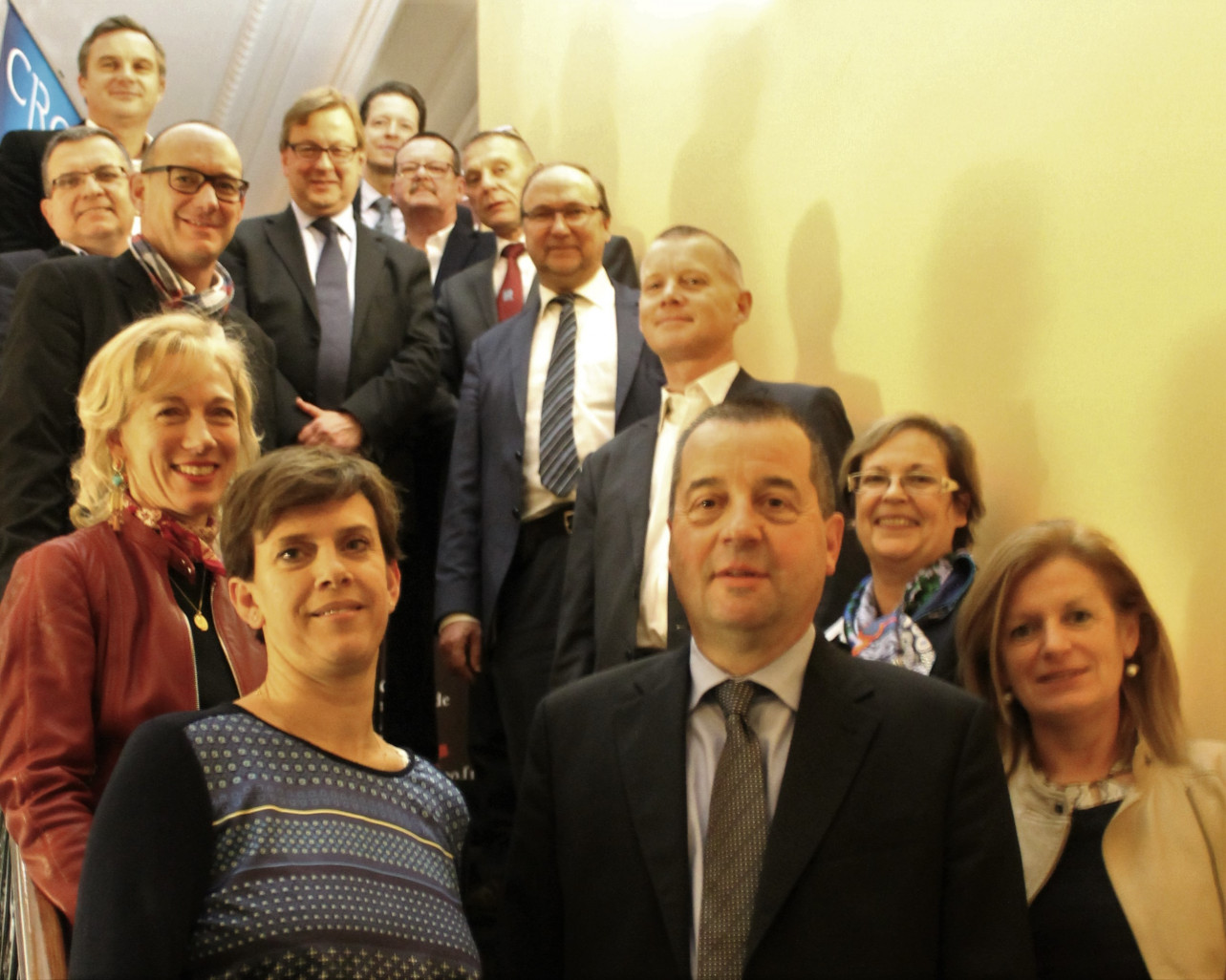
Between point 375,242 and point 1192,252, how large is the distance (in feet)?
7.03

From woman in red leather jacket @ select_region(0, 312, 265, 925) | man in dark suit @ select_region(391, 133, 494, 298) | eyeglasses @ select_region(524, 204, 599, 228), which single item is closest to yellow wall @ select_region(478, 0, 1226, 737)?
eyeglasses @ select_region(524, 204, 599, 228)

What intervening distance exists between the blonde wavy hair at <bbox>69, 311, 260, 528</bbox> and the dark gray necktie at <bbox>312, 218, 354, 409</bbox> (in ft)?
4.20

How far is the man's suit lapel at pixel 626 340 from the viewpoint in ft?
11.1

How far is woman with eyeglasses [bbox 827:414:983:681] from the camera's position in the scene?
252 cm

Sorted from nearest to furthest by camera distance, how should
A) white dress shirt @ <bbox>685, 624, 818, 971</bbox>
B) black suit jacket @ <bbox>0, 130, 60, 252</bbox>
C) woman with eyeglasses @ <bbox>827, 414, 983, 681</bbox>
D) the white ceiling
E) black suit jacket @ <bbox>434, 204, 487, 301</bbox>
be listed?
white dress shirt @ <bbox>685, 624, 818, 971</bbox>, woman with eyeglasses @ <bbox>827, 414, 983, 681</bbox>, black suit jacket @ <bbox>0, 130, 60, 252</bbox>, black suit jacket @ <bbox>434, 204, 487, 301</bbox>, the white ceiling

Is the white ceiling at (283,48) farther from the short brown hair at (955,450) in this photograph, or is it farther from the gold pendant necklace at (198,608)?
the gold pendant necklace at (198,608)

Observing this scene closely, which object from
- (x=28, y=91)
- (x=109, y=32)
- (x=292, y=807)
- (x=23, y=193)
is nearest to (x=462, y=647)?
(x=292, y=807)

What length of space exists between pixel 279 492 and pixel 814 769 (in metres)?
0.74

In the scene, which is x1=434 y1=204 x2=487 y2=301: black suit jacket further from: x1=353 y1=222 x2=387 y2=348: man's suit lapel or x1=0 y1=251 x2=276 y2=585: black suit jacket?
x1=0 y1=251 x2=276 y2=585: black suit jacket

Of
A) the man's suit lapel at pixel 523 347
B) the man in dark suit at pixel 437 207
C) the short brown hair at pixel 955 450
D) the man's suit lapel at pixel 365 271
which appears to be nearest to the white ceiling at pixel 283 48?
the man in dark suit at pixel 437 207

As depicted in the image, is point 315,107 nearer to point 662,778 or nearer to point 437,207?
point 437,207

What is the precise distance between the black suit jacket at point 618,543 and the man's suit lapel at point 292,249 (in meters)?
0.99

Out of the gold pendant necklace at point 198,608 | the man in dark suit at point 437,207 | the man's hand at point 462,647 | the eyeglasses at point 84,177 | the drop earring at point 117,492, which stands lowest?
the man's hand at point 462,647

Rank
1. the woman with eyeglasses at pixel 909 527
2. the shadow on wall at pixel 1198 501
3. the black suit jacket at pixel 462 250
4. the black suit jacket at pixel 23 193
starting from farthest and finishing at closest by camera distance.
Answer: the black suit jacket at pixel 462 250
the black suit jacket at pixel 23 193
the woman with eyeglasses at pixel 909 527
the shadow on wall at pixel 1198 501
